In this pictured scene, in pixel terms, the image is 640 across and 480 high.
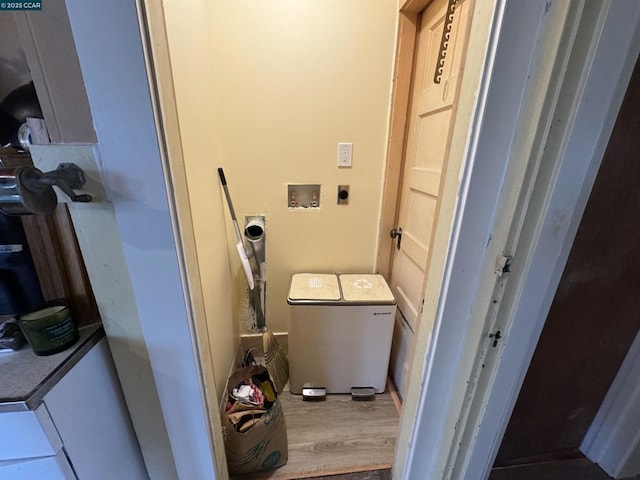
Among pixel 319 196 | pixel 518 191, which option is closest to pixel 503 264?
pixel 518 191

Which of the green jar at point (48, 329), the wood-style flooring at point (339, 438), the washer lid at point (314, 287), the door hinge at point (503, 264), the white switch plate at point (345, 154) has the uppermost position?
the white switch plate at point (345, 154)

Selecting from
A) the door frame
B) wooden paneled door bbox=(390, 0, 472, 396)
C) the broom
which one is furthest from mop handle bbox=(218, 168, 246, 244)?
the door frame

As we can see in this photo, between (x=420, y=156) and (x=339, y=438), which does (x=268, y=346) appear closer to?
(x=339, y=438)

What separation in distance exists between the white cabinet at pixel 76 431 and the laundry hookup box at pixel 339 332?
80 cm

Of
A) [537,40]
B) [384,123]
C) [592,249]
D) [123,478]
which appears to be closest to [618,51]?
[537,40]

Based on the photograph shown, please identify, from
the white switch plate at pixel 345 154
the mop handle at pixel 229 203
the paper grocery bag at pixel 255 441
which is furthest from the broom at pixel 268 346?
the white switch plate at pixel 345 154

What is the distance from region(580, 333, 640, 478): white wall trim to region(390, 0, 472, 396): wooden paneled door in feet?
2.48

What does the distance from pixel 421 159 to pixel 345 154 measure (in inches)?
16.5

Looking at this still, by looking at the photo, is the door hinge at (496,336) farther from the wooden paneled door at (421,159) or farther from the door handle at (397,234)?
the door handle at (397,234)

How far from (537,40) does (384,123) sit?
3.32 ft

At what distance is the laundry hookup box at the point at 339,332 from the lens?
1395 millimetres

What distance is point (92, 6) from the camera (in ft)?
1.50

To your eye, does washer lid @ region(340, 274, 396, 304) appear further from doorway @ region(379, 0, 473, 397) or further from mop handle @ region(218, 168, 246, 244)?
mop handle @ region(218, 168, 246, 244)

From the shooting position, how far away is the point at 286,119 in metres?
1.44
